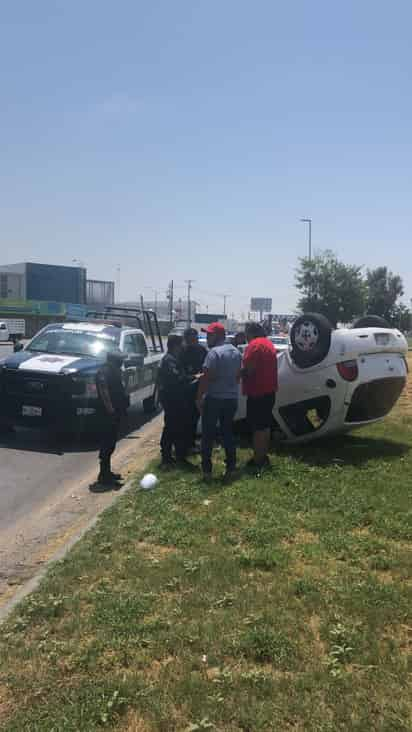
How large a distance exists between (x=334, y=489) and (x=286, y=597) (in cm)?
262

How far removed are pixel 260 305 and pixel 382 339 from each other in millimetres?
101907

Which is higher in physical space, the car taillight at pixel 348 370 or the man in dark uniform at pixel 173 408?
the car taillight at pixel 348 370

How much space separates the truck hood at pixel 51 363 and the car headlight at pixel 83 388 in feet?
0.50

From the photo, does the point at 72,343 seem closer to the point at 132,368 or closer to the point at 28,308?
the point at 132,368

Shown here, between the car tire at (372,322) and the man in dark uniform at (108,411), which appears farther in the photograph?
the car tire at (372,322)

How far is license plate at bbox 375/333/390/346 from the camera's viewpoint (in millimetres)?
7839

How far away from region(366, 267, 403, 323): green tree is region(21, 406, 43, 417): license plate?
153 feet

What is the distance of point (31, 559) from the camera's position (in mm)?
5242

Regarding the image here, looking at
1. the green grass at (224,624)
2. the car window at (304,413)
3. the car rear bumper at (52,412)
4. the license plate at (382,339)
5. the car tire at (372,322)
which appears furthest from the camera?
the car rear bumper at (52,412)

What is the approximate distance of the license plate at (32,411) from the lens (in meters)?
9.43

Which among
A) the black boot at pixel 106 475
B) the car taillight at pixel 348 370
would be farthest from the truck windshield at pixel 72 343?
the car taillight at pixel 348 370

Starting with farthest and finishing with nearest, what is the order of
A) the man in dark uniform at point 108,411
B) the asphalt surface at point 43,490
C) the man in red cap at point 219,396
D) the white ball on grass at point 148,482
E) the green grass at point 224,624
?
the man in dark uniform at point 108,411 → the man in red cap at point 219,396 → the white ball on grass at point 148,482 → the asphalt surface at point 43,490 → the green grass at point 224,624

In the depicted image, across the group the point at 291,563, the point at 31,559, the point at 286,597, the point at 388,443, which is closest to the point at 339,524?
the point at 291,563

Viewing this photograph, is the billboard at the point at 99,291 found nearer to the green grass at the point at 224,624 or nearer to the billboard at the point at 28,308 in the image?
the billboard at the point at 28,308
